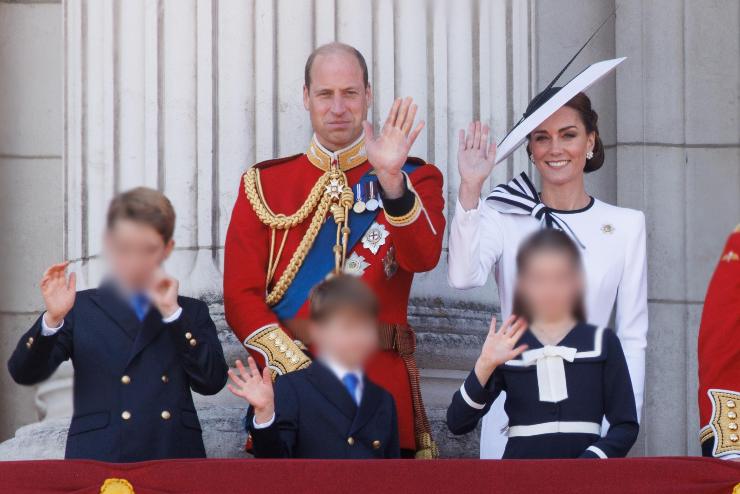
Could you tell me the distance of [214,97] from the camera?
548 cm

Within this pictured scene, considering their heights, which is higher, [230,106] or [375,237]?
[230,106]

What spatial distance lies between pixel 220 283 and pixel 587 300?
166 centimetres

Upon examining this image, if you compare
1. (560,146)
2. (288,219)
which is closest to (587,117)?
(560,146)

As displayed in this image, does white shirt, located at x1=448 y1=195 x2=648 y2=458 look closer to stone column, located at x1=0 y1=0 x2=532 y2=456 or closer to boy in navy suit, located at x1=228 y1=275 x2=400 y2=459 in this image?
boy in navy suit, located at x1=228 y1=275 x2=400 y2=459

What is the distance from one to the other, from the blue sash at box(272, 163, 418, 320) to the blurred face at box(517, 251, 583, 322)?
0.86m

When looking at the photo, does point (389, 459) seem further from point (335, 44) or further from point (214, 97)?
point (214, 97)

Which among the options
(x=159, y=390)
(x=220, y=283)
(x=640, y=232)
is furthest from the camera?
(x=220, y=283)

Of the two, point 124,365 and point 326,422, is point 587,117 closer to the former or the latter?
point 326,422

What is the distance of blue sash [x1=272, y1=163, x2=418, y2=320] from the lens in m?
4.65

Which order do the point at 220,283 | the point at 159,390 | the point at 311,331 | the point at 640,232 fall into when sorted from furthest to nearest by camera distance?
the point at 220,283, the point at 640,232, the point at 159,390, the point at 311,331

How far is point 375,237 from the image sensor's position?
473cm

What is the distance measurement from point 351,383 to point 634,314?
862mm

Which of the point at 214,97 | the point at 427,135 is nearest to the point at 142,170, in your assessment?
the point at 214,97

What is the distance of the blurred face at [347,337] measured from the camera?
12.4 ft
